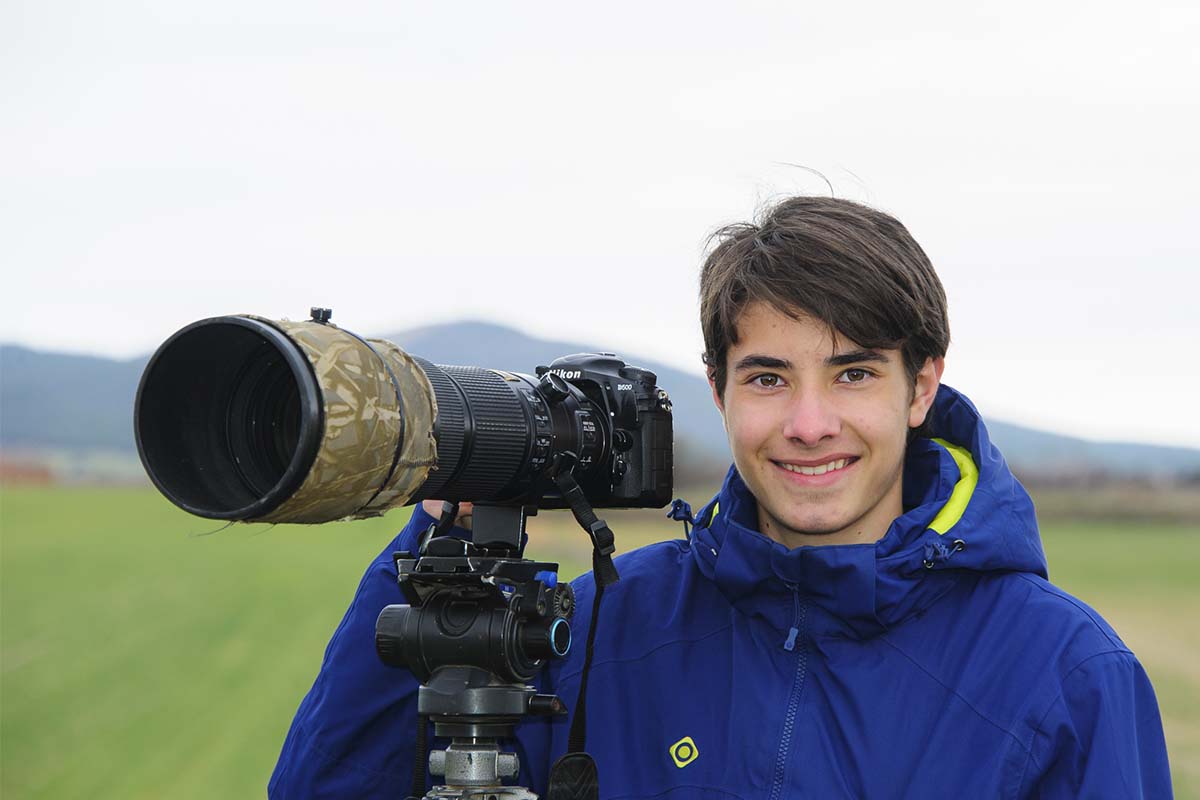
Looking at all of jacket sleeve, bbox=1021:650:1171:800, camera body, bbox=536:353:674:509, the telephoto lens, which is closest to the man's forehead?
camera body, bbox=536:353:674:509

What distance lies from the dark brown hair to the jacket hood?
26 cm

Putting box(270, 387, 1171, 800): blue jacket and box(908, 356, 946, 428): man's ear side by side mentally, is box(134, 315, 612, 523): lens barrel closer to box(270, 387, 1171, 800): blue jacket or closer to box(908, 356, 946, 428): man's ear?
box(270, 387, 1171, 800): blue jacket

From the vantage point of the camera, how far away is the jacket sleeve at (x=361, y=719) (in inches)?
106

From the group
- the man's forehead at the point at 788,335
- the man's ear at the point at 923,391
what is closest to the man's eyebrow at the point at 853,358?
the man's forehead at the point at 788,335

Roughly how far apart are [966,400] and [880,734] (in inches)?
28.9

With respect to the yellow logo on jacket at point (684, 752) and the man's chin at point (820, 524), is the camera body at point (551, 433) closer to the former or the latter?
the man's chin at point (820, 524)

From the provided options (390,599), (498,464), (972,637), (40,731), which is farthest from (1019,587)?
(40,731)

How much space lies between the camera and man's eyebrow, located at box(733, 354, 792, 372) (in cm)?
258

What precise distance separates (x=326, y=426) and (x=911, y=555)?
1.15 metres

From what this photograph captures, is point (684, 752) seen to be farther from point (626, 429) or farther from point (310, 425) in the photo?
point (310, 425)

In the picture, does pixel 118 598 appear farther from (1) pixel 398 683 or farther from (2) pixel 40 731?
(1) pixel 398 683

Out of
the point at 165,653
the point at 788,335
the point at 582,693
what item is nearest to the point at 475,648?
the point at 582,693

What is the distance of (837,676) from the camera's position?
248 centimetres

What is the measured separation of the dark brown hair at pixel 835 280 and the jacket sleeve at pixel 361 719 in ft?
2.51
